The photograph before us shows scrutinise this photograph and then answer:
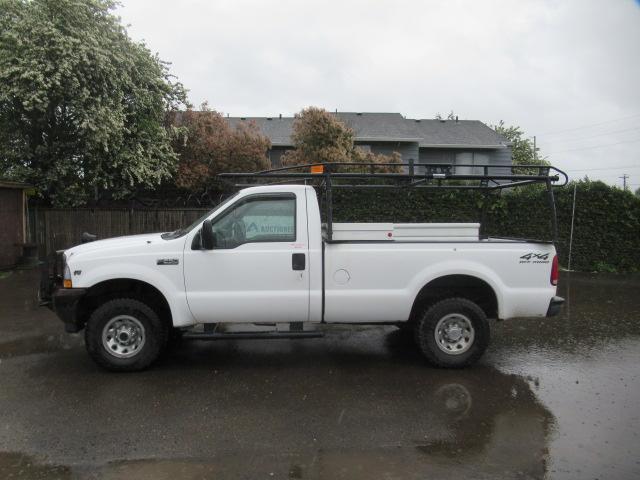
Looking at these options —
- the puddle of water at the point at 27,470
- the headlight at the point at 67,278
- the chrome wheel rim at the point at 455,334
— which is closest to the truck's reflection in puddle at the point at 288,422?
the puddle of water at the point at 27,470

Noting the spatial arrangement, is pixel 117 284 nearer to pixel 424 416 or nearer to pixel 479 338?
pixel 424 416

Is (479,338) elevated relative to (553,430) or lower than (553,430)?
elevated

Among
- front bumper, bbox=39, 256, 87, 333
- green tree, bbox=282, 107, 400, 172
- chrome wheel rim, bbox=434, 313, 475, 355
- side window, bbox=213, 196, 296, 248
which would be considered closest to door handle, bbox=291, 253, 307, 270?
side window, bbox=213, 196, 296, 248

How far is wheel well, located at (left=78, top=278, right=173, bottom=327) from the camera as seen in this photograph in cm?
516

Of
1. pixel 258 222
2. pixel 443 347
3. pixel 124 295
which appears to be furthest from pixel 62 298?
pixel 443 347

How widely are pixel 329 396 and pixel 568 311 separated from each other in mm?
5671

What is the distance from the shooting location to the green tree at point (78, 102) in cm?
1240

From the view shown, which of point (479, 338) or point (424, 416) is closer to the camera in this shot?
point (424, 416)

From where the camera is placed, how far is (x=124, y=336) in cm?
509

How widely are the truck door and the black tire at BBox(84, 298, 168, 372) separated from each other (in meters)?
0.47

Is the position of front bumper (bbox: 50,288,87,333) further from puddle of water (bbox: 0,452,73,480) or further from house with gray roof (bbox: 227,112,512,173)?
house with gray roof (bbox: 227,112,512,173)

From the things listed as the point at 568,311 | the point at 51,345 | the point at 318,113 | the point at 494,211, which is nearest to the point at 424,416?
the point at 51,345

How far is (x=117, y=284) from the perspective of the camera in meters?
5.15

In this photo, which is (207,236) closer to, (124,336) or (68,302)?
(124,336)
